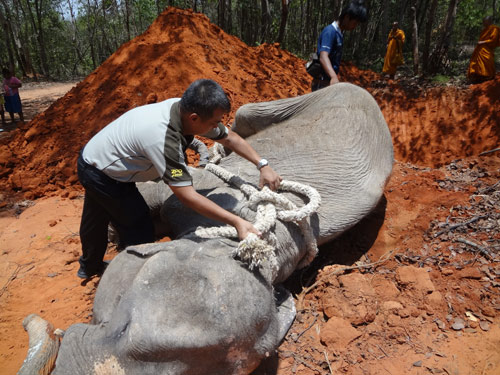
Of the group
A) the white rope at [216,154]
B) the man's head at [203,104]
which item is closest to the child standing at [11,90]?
the white rope at [216,154]

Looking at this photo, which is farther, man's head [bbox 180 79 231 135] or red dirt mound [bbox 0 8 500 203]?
red dirt mound [bbox 0 8 500 203]

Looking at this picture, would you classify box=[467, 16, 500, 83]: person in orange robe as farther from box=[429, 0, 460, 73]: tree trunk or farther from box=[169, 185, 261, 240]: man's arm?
box=[169, 185, 261, 240]: man's arm

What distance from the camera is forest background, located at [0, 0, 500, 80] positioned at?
9019mm

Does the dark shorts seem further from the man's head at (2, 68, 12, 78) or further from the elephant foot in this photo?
the elephant foot

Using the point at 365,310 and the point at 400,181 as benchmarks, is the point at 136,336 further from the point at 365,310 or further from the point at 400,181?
the point at 400,181

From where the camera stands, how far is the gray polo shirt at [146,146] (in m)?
2.00

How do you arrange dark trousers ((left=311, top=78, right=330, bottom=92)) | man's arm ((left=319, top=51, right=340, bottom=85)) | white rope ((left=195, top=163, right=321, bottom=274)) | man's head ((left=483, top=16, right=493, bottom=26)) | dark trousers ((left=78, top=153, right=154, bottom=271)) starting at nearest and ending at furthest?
white rope ((left=195, top=163, right=321, bottom=274))
dark trousers ((left=78, top=153, right=154, bottom=271))
man's arm ((left=319, top=51, right=340, bottom=85))
dark trousers ((left=311, top=78, right=330, bottom=92))
man's head ((left=483, top=16, right=493, bottom=26))

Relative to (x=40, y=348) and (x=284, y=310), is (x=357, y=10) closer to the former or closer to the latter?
(x=284, y=310)

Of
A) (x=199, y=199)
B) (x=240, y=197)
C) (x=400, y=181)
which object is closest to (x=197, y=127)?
(x=199, y=199)

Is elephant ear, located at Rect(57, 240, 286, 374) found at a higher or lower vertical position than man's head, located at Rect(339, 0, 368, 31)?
lower

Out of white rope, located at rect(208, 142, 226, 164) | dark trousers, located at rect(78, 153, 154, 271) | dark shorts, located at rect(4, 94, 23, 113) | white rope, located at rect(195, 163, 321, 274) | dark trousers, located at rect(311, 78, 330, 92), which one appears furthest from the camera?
dark shorts, located at rect(4, 94, 23, 113)

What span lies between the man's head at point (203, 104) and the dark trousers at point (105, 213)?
0.90m

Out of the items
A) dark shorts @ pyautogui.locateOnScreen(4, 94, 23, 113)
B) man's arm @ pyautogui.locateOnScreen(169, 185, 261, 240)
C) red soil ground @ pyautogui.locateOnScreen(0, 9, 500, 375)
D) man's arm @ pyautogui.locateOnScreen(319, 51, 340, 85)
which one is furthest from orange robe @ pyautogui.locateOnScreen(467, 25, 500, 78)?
dark shorts @ pyautogui.locateOnScreen(4, 94, 23, 113)

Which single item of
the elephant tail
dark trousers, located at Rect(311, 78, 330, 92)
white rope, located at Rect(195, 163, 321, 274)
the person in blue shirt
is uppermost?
the person in blue shirt
